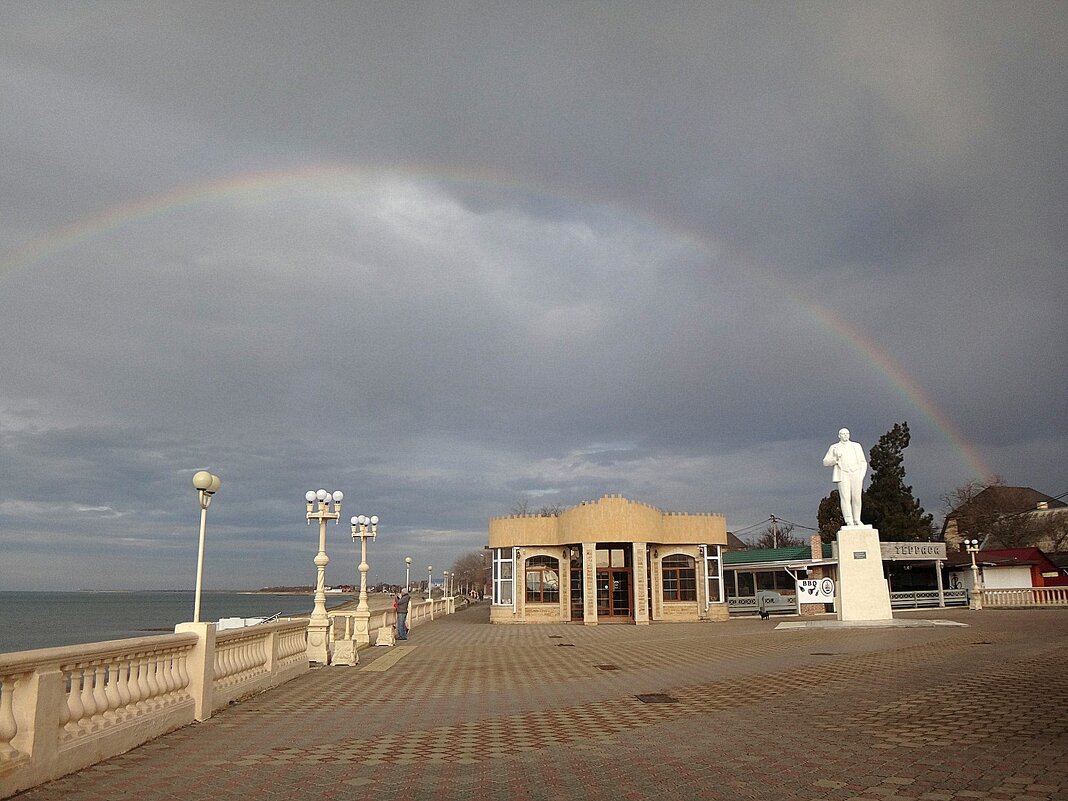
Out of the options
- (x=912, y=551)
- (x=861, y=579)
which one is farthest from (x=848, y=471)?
(x=912, y=551)

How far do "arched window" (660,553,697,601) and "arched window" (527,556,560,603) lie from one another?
17.5 ft

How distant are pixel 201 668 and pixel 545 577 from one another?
1216 inches

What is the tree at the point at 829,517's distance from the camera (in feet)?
208

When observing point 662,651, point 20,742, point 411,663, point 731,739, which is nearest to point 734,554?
point 662,651

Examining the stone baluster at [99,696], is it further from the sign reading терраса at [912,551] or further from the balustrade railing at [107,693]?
the sign reading терраса at [912,551]

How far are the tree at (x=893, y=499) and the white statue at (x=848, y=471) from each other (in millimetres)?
28123

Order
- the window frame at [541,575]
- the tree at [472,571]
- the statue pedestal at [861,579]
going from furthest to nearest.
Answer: the tree at [472,571] < the window frame at [541,575] < the statue pedestal at [861,579]

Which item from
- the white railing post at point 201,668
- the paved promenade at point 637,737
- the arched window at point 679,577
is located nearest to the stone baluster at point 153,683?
the paved promenade at point 637,737

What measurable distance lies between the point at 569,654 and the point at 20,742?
15400 mm

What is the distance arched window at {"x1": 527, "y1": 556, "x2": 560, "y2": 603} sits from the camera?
130 ft

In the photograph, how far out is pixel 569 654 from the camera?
795 inches

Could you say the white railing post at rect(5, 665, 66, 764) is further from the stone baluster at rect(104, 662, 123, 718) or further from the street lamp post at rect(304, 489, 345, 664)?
the street lamp post at rect(304, 489, 345, 664)

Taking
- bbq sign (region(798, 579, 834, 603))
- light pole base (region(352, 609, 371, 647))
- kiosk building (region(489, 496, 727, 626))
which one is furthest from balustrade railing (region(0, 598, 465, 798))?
bbq sign (region(798, 579, 834, 603))

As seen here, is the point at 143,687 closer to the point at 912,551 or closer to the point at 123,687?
the point at 123,687
